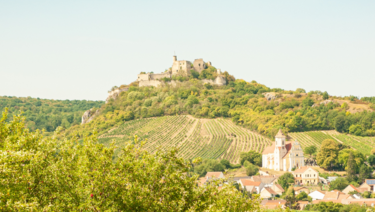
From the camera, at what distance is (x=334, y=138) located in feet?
231

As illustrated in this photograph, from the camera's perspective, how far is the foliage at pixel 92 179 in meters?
9.39

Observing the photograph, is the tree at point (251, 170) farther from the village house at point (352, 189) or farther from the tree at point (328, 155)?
the village house at point (352, 189)

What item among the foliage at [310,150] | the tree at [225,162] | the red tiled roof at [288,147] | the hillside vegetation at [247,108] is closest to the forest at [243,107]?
the hillside vegetation at [247,108]

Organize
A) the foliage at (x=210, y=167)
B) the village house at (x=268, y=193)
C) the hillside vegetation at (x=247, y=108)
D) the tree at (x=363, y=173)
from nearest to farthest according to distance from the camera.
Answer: the village house at (x=268, y=193) → the tree at (x=363, y=173) → the foliage at (x=210, y=167) → the hillside vegetation at (x=247, y=108)

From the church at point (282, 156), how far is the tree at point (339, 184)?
8.74m

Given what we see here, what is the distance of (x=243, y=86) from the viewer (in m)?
105

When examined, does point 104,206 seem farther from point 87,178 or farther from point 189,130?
point 189,130

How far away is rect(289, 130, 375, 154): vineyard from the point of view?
2598 inches

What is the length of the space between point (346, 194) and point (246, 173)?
1578 cm

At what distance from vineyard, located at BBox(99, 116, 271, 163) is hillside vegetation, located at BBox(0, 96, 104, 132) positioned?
80.1 feet

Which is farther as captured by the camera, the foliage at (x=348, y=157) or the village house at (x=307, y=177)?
the foliage at (x=348, y=157)

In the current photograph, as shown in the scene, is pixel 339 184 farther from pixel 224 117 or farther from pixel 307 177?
pixel 224 117

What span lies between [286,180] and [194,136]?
75.8 feet

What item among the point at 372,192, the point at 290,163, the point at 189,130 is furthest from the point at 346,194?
the point at 189,130
